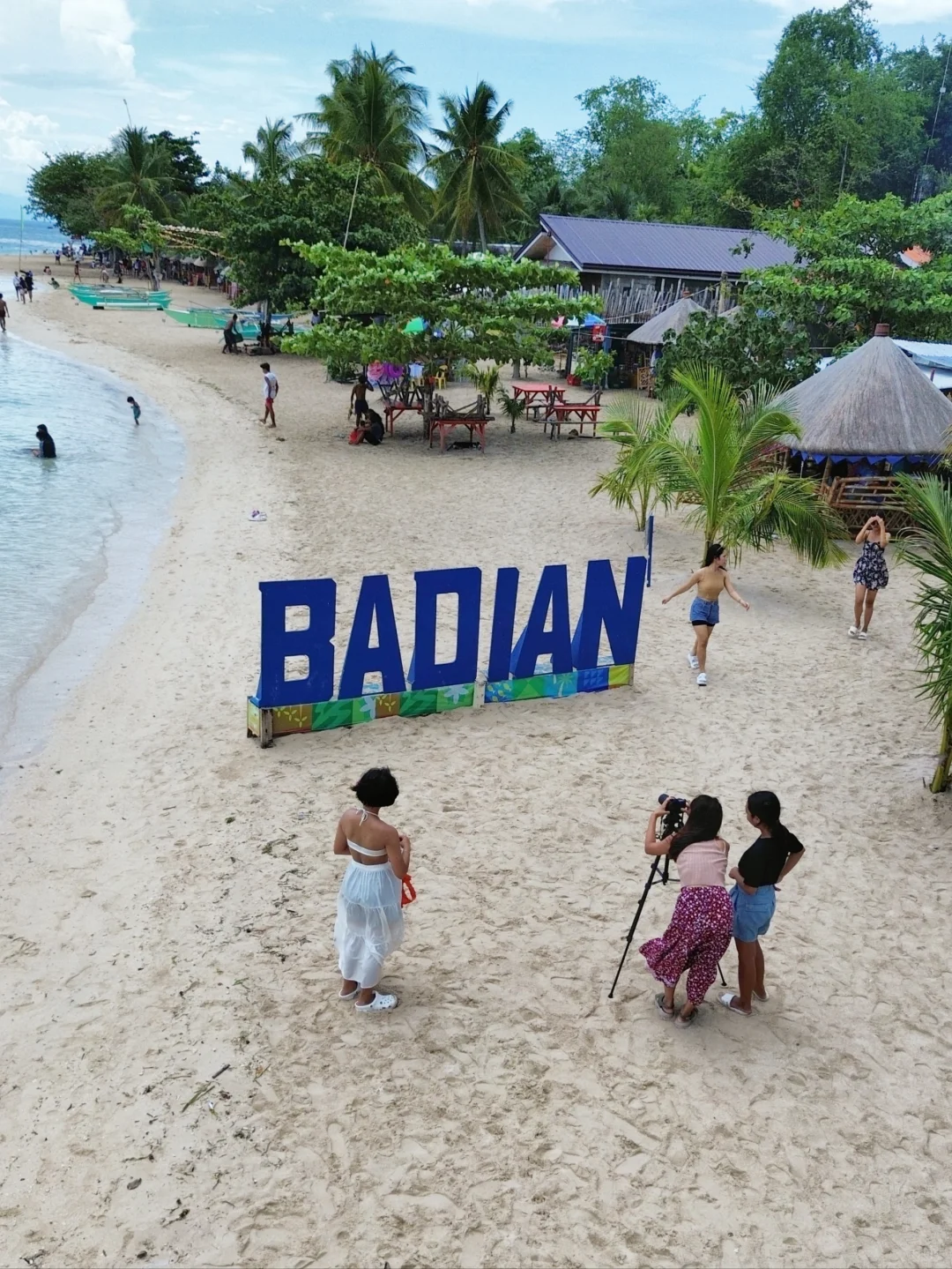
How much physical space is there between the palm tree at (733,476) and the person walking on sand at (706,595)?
7.51ft

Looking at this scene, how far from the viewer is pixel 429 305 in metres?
19.4

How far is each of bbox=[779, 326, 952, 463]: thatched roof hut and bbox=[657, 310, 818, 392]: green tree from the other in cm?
291

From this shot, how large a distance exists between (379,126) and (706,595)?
32960mm

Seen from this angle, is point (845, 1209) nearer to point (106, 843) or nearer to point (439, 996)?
point (439, 996)

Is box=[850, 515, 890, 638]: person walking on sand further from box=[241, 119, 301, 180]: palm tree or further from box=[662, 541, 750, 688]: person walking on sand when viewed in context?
box=[241, 119, 301, 180]: palm tree

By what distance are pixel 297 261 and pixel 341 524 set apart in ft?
65.1

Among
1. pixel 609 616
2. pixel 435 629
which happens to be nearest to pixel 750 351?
pixel 609 616

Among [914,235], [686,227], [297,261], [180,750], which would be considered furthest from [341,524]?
[686,227]

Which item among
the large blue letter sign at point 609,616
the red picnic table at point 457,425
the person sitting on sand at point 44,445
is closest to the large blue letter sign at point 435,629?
the large blue letter sign at point 609,616

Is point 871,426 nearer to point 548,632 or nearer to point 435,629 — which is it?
point 548,632

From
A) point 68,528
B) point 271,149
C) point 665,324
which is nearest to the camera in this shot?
point 68,528

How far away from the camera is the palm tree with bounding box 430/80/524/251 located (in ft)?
116

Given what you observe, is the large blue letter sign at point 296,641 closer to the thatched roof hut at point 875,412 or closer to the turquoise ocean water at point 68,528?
the turquoise ocean water at point 68,528

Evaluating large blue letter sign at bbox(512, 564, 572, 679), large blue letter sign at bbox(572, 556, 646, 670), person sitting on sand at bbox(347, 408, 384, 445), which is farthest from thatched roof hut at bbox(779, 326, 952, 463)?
person sitting on sand at bbox(347, 408, 384, 445)
